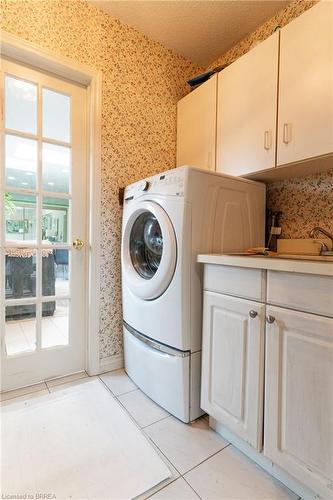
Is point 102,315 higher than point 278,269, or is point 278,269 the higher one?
point 278,269

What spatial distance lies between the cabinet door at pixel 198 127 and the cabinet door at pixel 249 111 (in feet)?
0.20

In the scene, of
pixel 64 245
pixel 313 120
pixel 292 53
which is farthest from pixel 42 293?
pixel 292 53

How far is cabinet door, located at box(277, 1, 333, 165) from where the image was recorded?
107 cm

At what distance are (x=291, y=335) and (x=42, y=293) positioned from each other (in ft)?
4.74

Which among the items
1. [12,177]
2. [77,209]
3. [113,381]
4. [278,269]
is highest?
[12,177]

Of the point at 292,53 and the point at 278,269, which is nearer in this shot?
the point at 278,269

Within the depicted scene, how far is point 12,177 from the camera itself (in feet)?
4.83

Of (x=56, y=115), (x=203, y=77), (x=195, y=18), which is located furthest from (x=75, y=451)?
(x=195, y=18)

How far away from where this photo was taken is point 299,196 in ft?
4.96

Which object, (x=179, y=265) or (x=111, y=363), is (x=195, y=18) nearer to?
(x=179, y=265)

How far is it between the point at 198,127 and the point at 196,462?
193 cm

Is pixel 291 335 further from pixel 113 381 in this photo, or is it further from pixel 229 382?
pixel 113 381

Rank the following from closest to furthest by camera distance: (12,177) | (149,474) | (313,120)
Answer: (149,474) < (313,120) < (12,177)

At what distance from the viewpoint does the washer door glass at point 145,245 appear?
4.92 ft
